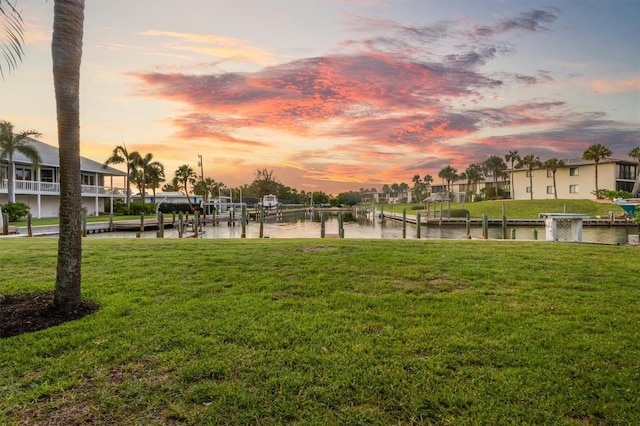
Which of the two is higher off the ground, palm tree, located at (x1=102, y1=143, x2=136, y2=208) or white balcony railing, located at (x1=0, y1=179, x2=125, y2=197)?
palm tree, located at (x1=102, y1=143, x2=136, y2=208)

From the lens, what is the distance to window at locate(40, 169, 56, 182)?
37.7 m

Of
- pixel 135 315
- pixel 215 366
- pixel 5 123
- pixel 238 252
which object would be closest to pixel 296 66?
pixel 238 252

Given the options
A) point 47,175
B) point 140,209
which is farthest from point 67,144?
point 140,209

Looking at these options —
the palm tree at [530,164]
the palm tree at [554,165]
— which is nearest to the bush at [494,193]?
the palm tree at [530,164]

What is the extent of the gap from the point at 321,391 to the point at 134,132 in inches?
772

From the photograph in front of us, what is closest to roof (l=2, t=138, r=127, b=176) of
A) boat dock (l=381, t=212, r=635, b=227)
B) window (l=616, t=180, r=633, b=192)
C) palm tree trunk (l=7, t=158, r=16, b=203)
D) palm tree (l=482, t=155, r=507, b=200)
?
palm tree trunk (l=7, t=158, r=16, b=203)

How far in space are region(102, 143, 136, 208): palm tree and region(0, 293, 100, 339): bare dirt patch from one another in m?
46.2

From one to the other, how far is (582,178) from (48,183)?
7481 centimetres

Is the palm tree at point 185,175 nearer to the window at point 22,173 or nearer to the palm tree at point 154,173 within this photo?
the palm tree at point 154,173

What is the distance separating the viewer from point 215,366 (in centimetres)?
333

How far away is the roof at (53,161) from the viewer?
3372 cm

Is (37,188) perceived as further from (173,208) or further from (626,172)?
(626,172)

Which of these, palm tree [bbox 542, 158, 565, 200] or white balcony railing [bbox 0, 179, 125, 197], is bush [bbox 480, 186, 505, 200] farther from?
white balcony railing [bbox 0, 179, 125, 197]

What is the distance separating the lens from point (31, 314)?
4633 millimetres
